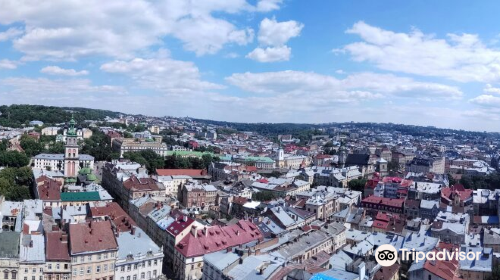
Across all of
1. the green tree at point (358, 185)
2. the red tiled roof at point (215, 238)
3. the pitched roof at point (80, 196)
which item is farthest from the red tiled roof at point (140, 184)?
the green tree at point (358, 185)

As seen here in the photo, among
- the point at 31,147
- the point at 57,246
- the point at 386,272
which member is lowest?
the point at 386,272

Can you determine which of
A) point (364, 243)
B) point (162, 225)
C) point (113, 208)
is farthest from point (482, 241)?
point (113, 208)

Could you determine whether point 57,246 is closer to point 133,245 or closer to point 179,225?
→ point 133,245

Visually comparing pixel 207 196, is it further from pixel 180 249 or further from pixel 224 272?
pixel 224 272

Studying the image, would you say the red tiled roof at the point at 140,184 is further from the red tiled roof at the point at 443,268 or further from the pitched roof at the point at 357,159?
the pitched roof at the point at 357,159

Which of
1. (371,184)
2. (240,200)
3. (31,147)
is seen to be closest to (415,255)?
(240,200)

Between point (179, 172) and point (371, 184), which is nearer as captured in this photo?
point (371, 184)
